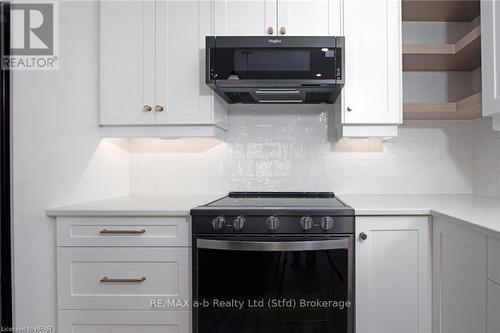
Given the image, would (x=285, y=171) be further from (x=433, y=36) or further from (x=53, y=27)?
(x=53, y=27)

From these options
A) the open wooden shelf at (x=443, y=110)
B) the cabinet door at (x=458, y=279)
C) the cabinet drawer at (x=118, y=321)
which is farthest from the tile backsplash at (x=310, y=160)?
the cabinet drawer at (x=118, y=321)

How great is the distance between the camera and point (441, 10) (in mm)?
2051

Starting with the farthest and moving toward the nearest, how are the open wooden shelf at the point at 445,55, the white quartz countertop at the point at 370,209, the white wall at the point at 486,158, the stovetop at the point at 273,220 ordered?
the white wall at the point at 486,158 < the open wooden shelf at the point at 445,55 < the stovetop at the point at 273,220 < the white quartz countertop at the point at 370,209

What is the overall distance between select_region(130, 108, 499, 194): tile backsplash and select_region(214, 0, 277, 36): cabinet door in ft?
1.75

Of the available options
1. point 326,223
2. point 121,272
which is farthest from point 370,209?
point 121,272

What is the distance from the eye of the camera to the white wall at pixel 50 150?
59.9 inches

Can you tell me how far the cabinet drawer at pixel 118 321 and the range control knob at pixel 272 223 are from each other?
22.6 inches

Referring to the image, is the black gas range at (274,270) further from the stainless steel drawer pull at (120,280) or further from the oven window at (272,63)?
the oven window at (272,63)

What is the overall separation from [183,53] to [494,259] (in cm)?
169

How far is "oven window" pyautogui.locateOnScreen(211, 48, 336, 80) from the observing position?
1.74m

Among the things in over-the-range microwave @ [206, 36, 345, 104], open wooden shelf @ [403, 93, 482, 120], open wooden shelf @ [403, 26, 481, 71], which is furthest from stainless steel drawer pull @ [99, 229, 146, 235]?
open wooden shelf @ [403, 26, 481, 71]

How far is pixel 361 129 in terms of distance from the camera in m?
1.93

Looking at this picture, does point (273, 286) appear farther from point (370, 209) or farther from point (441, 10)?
point (441, 10)

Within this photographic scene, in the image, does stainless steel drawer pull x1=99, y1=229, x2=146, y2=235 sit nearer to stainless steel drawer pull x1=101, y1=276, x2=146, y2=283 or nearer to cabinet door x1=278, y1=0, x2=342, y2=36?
stainless steel drawer pull x1=101, y1=276, x2=146, y2=283
